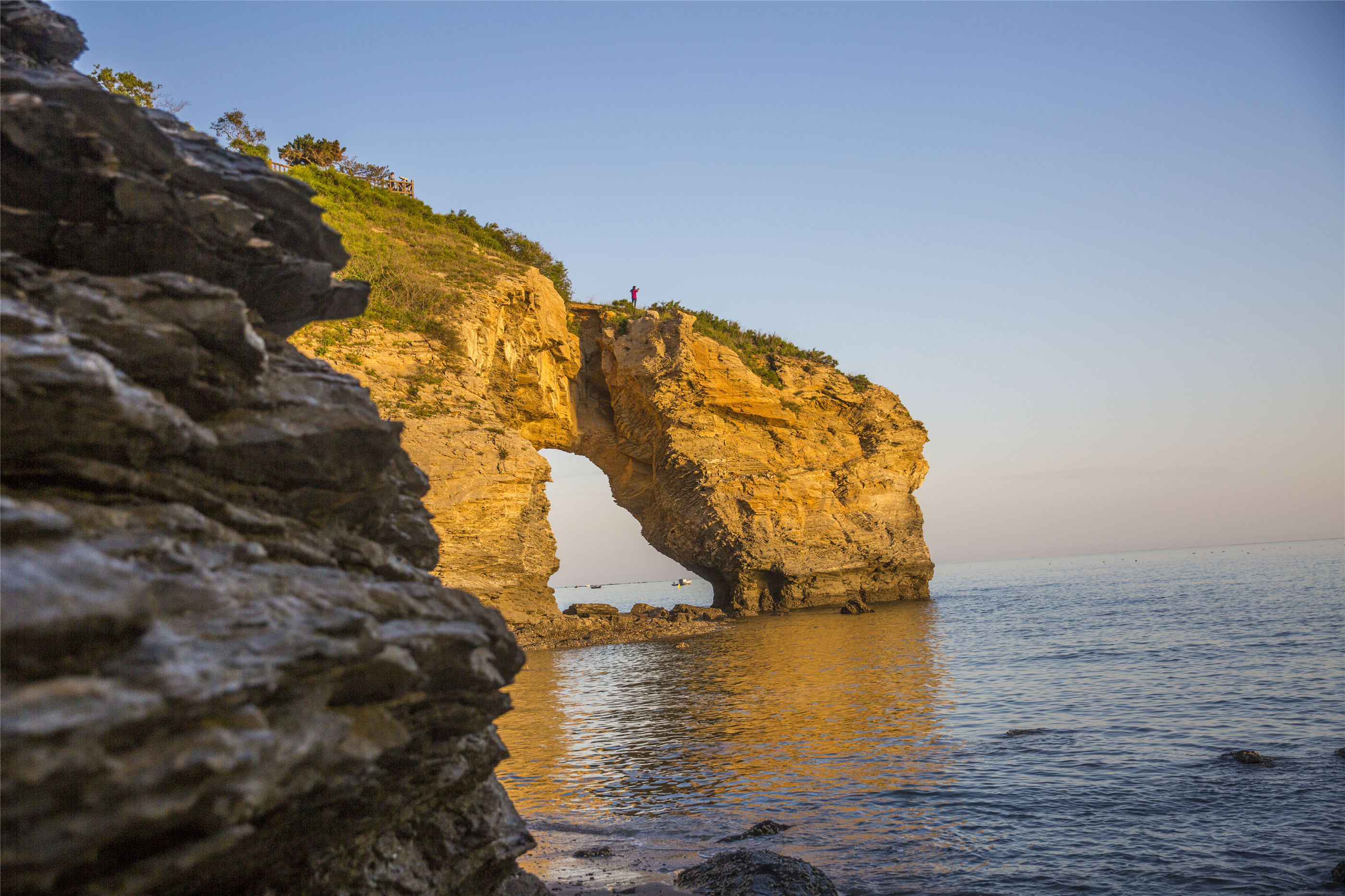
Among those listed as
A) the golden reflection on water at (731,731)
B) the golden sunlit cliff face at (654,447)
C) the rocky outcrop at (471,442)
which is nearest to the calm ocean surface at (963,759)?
the golden reflection on water at (731,731)

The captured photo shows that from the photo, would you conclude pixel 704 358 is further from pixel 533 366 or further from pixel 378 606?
pixel 378 606

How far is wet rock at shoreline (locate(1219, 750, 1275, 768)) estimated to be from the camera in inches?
440

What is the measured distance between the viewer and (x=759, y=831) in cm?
947

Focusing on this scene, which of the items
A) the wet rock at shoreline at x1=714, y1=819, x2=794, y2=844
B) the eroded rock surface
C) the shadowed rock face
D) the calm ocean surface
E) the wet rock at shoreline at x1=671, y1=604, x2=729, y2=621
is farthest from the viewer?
the eroded rock surface

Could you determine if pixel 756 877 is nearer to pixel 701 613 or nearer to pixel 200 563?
pixel 200 563

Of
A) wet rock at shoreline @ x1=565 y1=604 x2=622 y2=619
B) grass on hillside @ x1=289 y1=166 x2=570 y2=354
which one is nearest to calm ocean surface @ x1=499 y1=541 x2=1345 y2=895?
wet rock at shoreline @ x1=565 y1=604 x2=622 y2=619

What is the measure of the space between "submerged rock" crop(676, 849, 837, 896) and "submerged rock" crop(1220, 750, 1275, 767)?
26.9ft

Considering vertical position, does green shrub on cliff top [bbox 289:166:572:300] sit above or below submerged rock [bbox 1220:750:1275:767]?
above

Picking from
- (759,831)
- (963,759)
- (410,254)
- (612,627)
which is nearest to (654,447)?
(612,627)

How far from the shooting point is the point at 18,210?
4258mm

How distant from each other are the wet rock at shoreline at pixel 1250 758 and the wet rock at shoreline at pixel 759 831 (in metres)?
7.66

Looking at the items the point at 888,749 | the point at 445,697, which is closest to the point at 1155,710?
the point at 888,749

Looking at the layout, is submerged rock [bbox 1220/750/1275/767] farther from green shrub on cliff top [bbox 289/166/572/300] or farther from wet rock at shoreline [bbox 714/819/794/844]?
green shrub on cliff top [bbox 289/166/572/300]

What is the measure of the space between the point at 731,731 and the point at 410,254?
82.1 ft
